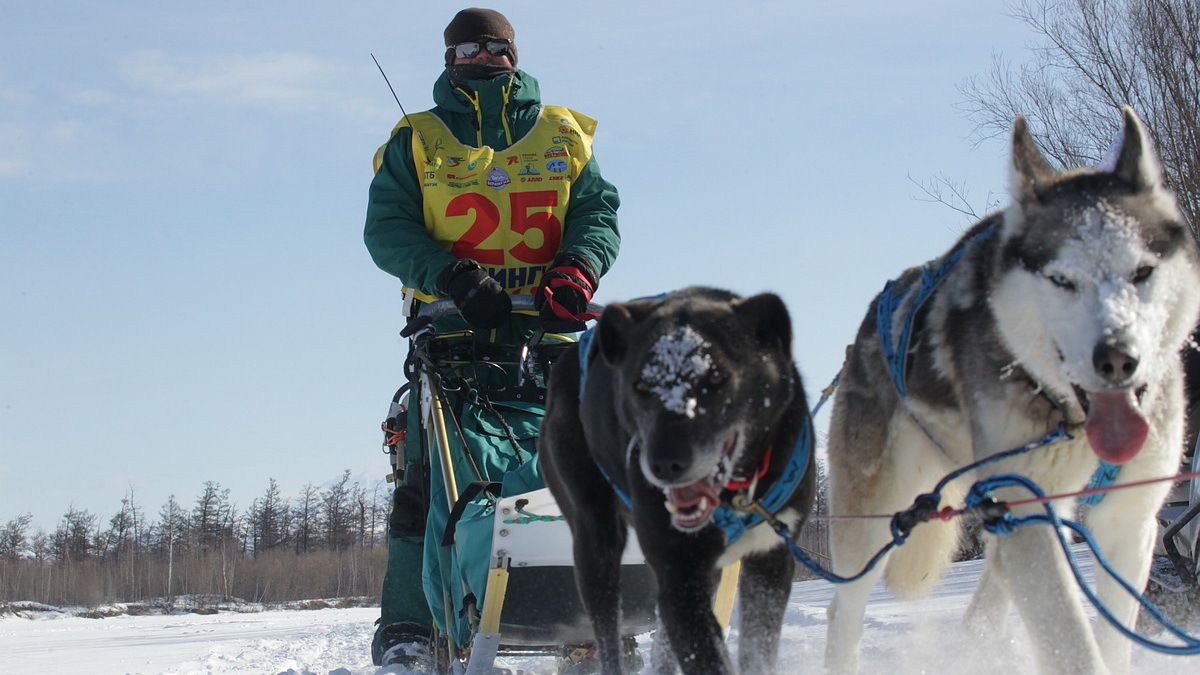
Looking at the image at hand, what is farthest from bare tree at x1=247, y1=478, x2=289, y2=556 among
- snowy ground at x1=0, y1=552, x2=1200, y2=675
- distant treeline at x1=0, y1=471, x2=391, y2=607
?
snowy ground at x1=0, y1=552, x2=1200, y2=675

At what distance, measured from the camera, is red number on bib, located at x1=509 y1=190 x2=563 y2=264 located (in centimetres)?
432

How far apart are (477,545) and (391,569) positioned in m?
1.12

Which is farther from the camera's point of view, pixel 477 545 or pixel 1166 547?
pixel 1166 547

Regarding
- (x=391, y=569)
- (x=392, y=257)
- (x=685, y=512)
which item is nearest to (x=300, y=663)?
(x=391, y=569)

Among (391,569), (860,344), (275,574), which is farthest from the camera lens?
(275,574)

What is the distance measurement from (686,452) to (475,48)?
2.65 m

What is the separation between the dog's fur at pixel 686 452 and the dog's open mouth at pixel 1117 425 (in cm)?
65

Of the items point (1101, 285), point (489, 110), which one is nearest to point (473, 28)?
point (489, 110)

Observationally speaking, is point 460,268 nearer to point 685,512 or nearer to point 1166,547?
point 685,512

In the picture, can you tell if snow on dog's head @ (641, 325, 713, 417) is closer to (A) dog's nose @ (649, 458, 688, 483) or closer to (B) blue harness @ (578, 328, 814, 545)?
(A) dog's nose @ (649, 458, 688, 483)

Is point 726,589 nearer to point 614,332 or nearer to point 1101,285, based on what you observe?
point 614,332

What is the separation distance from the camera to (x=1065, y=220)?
2494 mm

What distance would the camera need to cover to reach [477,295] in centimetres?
387

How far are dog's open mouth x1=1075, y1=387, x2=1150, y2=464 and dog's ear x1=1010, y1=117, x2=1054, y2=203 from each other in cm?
51
